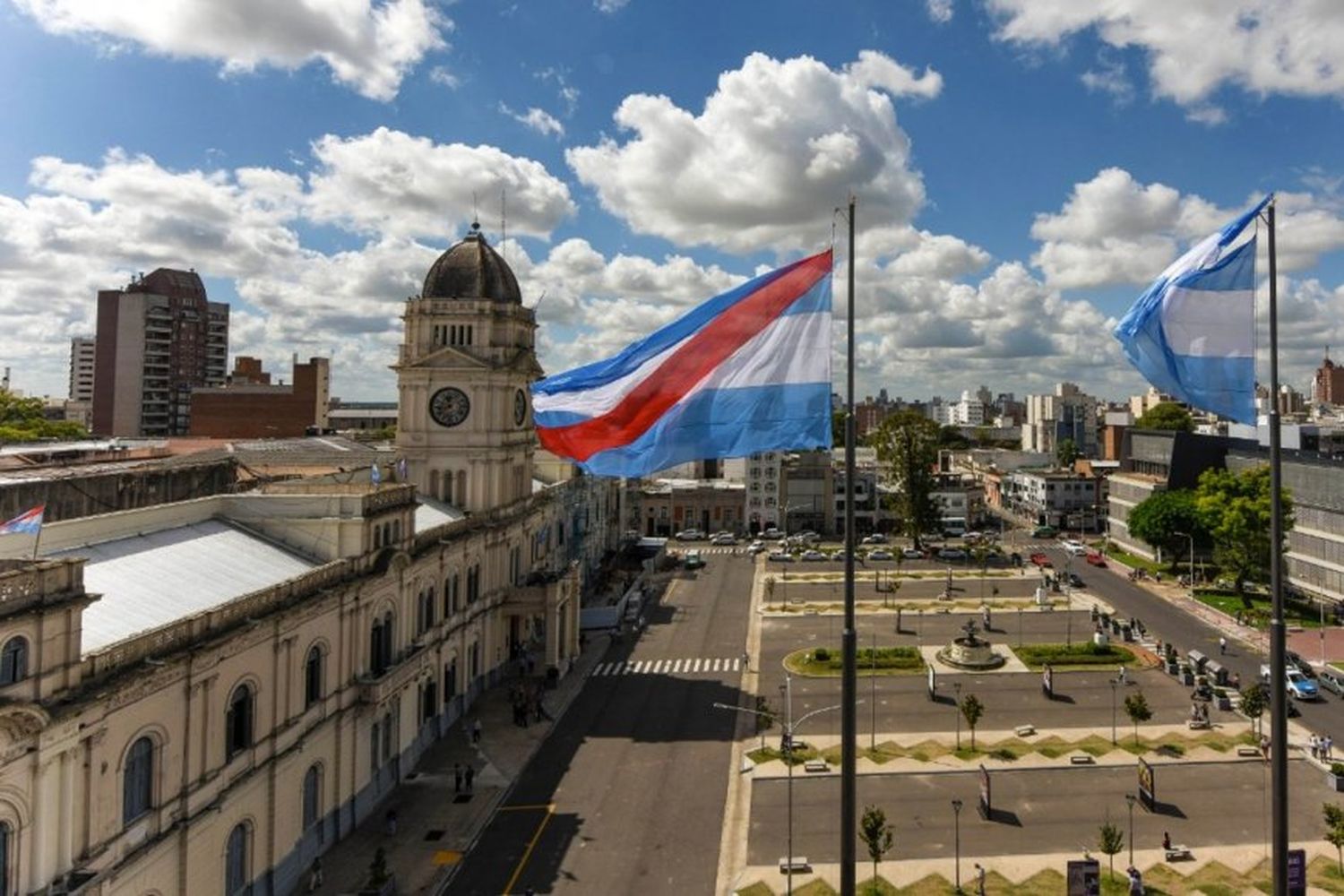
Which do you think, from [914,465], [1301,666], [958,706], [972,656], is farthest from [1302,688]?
[914,465]

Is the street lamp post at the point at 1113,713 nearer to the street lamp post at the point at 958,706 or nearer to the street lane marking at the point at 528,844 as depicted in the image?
the street lamp post at the point at 958,706

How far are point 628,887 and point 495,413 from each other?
119 ft

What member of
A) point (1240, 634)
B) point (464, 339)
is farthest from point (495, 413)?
point (1240, 634)

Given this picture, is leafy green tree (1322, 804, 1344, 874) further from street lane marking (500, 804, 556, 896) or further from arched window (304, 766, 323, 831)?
arched window (304, 766, 323, 831)

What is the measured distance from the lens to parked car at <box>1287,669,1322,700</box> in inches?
2260

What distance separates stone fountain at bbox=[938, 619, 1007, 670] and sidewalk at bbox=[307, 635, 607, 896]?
29.4 metres

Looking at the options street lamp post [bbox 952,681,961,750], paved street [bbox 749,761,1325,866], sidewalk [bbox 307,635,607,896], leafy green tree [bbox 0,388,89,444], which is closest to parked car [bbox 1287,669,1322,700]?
paved street [bbox 749,761,1325,866]

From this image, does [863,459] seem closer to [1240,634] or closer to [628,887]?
[1240,634]

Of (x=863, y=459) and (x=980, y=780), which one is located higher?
(x=863, y=459)

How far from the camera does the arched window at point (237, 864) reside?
32.0 metres

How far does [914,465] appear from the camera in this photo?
114312 mm

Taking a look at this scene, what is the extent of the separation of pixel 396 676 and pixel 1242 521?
7894cm

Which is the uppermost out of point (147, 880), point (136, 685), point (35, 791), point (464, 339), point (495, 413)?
point (464, 339)

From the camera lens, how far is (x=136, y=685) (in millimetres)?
26781
